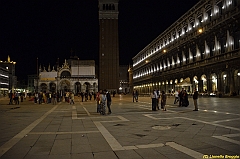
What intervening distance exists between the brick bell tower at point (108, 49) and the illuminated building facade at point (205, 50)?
2940 centimetres

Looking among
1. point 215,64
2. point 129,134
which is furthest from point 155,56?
point 129,134

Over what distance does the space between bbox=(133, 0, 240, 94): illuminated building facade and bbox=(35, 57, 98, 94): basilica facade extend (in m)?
44.9

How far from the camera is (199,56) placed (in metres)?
46.6

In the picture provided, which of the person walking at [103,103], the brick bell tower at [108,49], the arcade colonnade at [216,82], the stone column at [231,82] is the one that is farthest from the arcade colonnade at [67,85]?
the person walking at [103,103]

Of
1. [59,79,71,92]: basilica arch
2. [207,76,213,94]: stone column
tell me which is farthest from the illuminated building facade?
[59,79,71,92]: basilica arch

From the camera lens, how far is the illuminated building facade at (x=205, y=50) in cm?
3591

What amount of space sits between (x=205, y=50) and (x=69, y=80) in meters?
70.5

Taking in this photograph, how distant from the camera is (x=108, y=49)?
94438mm

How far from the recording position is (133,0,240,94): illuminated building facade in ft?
118

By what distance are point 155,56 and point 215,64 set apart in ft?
119

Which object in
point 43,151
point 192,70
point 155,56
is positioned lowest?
point 43,151

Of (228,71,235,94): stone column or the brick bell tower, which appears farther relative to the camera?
the brick bell tower

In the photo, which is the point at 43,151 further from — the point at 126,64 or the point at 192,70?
the point at 126,64

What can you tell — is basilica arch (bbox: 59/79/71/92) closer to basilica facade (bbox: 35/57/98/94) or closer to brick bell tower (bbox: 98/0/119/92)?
basilica facade (bbox: 35/57/98/94)
